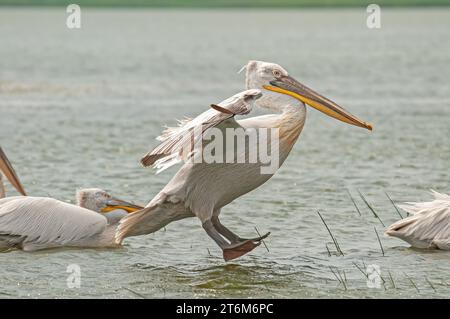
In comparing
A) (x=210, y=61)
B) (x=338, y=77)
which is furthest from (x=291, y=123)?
(x=210, y=61)

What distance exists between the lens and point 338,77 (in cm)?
1811

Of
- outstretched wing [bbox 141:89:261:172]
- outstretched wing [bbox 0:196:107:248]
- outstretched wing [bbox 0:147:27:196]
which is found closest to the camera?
outstretched wing [bbox 141:89:261:172]

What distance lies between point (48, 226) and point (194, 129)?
1.33 meters

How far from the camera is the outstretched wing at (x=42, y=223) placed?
249 inches

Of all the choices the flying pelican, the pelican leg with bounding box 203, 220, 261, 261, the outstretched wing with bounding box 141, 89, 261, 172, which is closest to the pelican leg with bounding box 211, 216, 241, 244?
the flying pelican

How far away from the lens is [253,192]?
324 inches

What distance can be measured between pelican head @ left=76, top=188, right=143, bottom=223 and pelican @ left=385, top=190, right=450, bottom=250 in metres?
1.75

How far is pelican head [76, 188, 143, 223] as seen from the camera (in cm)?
702

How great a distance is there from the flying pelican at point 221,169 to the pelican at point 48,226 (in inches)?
15.5

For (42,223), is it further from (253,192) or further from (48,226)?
(253,192)
